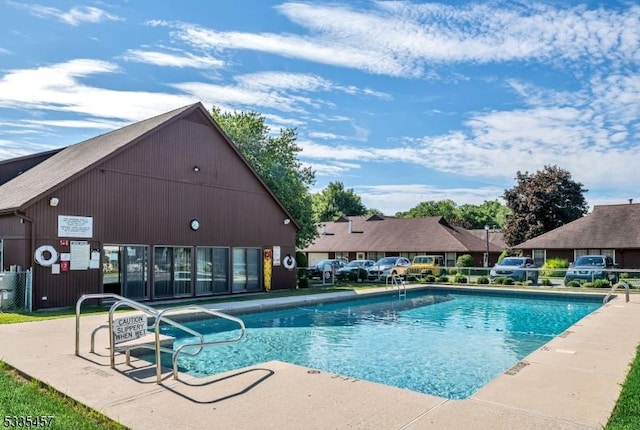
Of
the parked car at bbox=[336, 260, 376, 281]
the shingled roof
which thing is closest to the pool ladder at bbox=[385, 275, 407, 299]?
the parked car at bbox=[336, 260, 376, 281]

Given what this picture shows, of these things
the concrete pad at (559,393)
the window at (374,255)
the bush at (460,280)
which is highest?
the window at (374,255)

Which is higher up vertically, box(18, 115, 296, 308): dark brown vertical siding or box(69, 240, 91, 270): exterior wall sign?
box(18, 115, 296, 308): dark brown vertical siding

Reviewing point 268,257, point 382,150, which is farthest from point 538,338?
point 382,150

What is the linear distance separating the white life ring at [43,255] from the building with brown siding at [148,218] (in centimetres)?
3

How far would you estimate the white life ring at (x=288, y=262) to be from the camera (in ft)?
71.1

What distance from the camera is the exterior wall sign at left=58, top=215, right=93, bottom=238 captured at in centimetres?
1422

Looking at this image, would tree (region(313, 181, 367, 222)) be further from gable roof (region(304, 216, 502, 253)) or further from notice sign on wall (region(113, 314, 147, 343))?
notice sign on wall (region(113, 314, 147, 343))

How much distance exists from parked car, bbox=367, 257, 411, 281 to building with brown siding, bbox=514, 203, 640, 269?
32.2ft

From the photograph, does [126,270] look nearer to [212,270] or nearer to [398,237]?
[212,270]

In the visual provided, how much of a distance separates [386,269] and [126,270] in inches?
596

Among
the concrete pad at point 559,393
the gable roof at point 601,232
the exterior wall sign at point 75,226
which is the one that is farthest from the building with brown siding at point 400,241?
the concrete pad at point 559,393

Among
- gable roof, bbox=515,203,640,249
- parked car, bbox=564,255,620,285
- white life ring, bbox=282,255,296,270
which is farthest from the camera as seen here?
gable roof, bbox=515,203,640,249

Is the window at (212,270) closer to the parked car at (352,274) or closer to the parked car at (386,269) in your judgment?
the parked car at (386,269)

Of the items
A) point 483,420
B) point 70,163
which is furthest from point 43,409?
point 70,163
